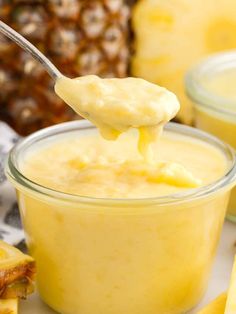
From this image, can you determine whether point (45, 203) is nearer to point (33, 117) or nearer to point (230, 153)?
point (230, 153)

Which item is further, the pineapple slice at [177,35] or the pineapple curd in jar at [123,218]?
the pineapple slice at [177,35]

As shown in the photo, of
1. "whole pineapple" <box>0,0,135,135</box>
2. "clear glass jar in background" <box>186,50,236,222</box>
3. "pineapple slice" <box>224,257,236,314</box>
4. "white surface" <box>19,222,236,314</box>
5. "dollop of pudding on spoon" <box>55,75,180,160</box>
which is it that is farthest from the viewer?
"whole pineapple" <box>0,0,135,135</box>

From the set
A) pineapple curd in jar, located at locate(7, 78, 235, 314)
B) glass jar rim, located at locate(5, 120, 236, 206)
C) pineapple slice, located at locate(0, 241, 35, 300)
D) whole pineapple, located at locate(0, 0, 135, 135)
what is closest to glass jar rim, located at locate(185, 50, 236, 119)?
glass jar rim, located at locate(5, 120, 236, 206)

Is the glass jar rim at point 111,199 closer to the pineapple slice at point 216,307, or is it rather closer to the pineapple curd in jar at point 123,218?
the pineapple curd in jar at point 123,218

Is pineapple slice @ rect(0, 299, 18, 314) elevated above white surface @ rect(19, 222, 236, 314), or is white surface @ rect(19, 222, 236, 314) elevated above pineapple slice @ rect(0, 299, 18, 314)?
pineapple slice @ rect(0, 299, 18, 314)

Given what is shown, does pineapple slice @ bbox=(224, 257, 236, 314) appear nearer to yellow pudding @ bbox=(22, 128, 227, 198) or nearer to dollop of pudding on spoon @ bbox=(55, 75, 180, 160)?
yellow pudding @ bbox=(22, 128, 227, 198)

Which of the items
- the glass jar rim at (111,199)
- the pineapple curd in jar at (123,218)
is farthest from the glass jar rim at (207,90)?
the pineapple curd in jar at (123,218)

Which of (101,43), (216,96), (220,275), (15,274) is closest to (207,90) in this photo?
(216,96)

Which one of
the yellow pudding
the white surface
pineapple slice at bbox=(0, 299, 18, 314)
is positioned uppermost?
the yellow pudding
